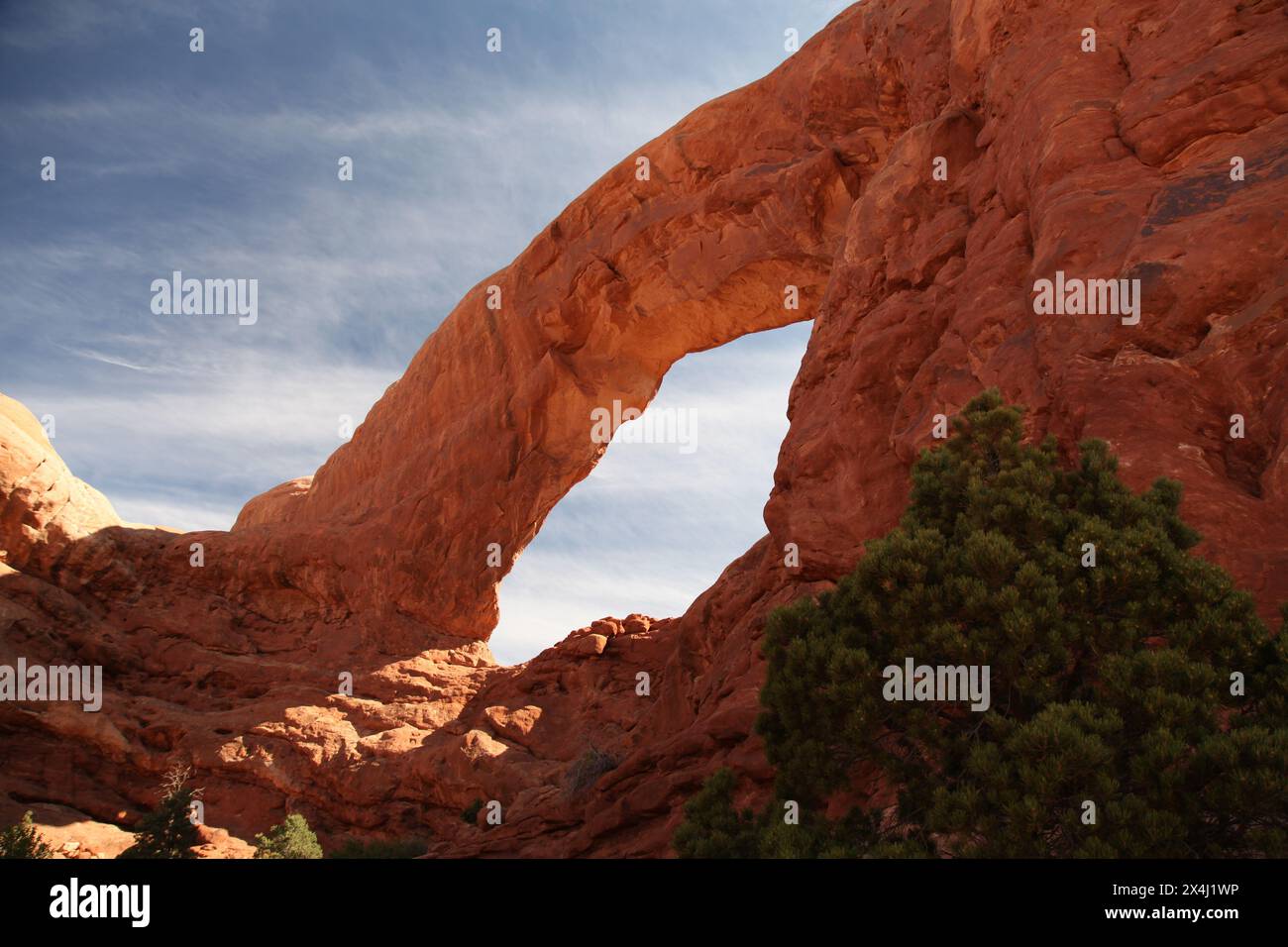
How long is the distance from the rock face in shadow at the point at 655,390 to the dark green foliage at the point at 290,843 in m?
2.71

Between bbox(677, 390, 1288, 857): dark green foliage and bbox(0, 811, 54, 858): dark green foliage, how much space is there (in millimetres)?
13875

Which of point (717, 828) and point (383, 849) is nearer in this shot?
point (717, 828)

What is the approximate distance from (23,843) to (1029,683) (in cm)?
1787

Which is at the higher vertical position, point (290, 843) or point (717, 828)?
point (717, 828)

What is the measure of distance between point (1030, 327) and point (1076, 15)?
5930 millimetres

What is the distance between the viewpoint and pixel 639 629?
30625mm

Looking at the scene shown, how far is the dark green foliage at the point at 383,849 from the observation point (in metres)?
21.1

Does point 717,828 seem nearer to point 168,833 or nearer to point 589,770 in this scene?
point 589,770

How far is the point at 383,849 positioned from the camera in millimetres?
21609

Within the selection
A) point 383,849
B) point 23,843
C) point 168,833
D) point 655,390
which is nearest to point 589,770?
point 383,849

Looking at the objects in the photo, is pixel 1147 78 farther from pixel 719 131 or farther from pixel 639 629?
pixel 639 629

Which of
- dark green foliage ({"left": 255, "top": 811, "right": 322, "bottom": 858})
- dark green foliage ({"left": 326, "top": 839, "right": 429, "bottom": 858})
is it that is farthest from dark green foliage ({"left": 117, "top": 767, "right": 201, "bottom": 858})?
dark green foliage ({"left": 326, "top": 839, "right": 429, "bottom": 858})

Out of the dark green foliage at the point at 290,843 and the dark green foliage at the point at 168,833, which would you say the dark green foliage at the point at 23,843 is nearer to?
the dark green foliage at the point at 168,833

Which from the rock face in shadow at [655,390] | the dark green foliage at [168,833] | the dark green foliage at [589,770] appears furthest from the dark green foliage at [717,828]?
the dark green foliage at [168,833]
